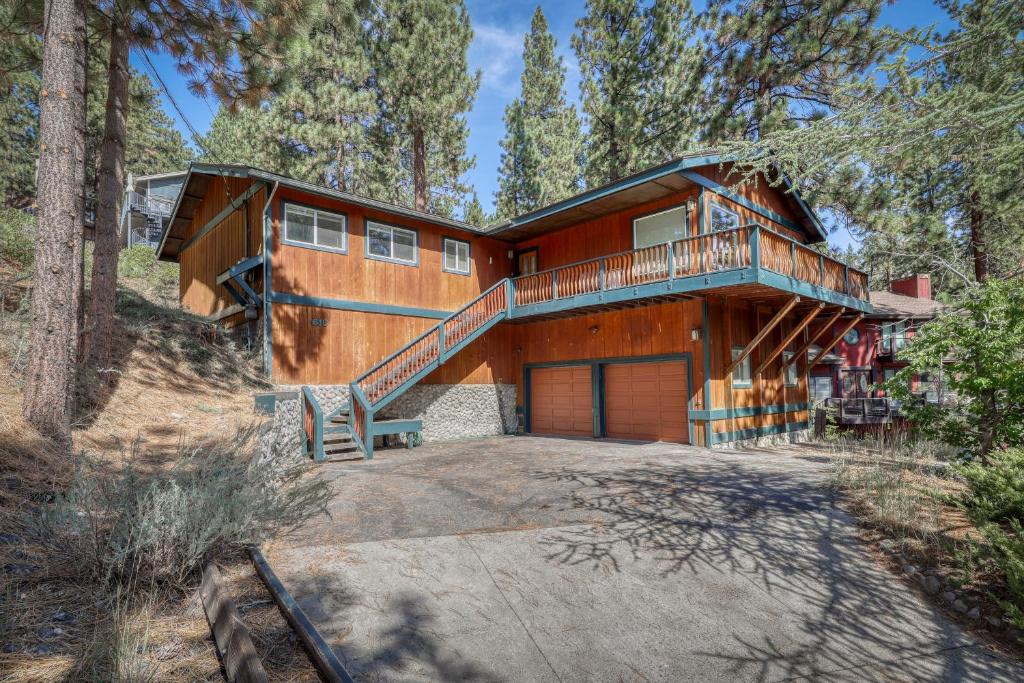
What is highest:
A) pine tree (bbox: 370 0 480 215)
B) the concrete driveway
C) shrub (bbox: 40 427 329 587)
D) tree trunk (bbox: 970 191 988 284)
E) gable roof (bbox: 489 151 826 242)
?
pine tree (bbox: 370 0 480 215)

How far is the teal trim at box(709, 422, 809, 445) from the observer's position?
11.9 meters

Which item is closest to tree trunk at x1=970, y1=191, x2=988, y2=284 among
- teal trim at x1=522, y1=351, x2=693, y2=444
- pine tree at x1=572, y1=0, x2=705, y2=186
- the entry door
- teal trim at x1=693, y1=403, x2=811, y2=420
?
teal trim at x1=693, y1=403, x2=811, y2=420

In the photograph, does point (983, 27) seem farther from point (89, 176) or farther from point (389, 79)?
point (89, 176)

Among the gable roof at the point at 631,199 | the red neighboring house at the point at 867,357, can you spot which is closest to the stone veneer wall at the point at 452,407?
the gable roof at the point at 631,199

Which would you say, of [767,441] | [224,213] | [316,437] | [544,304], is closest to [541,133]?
[544,304]

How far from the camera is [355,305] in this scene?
1302cm

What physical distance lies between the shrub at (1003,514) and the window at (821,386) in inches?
666

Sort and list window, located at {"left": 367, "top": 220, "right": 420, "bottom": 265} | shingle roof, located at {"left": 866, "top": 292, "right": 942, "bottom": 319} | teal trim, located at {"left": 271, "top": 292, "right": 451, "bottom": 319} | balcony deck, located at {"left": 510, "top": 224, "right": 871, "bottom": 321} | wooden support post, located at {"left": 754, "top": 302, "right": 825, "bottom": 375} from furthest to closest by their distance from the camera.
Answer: shingle roof, located at {"left": 866, "top": 292, "right": 942, "bottom": 319} < window, located at {"left": 367, "top": 220, "right": 420, "bottom": 265} < wooden support post, located at {"left": 754, "top": 302, "right": 825, "bottom": 375} < teal trim, located at {"left": 271, "top": 292, "right": 451, "bottom": 319} < balcony deck, located at {"left": 510, "top": 224, "right": 871, "bottom": 321}

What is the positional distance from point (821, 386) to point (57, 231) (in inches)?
974

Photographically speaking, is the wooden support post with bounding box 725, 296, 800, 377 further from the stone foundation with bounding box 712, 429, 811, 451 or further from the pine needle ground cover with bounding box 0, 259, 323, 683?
the pine needle ground cover with bounding box 0, 259, 323, 683

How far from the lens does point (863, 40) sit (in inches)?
599

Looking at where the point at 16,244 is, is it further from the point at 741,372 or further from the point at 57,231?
the point at 741,372

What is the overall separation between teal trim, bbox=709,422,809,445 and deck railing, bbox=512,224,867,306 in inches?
156

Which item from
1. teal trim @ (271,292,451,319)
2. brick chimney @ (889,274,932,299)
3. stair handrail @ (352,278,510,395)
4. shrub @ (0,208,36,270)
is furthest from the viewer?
brick chimney @ (889,274,932,299)
